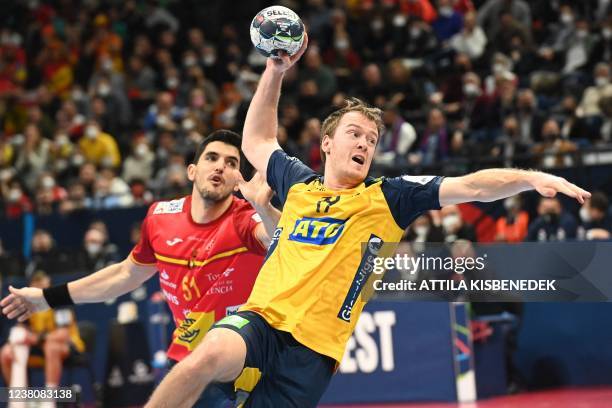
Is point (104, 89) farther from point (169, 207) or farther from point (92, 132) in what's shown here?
point (169, 207)

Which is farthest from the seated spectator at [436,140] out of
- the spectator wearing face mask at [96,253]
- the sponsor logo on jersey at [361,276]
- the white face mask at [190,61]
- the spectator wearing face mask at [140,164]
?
the sponsor logo on jersey at [361,276]

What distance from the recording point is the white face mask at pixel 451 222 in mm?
13922

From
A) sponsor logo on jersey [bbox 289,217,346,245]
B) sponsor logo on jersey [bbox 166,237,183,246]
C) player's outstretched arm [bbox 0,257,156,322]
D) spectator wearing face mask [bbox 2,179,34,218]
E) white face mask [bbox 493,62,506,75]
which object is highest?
white face mask [bbox 493,62,506,75]

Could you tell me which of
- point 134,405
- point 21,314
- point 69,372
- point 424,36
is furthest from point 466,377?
point 424,36

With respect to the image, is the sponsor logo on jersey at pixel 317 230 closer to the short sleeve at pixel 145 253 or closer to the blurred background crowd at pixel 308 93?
the short sleeve at pixel 145 253

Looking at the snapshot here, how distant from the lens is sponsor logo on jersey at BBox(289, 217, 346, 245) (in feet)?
21.0

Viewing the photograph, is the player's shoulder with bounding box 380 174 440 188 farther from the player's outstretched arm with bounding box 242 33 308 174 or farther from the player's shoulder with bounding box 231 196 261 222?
the player's shoulder with bounding box 231 196 261 222

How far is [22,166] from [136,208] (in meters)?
4.20

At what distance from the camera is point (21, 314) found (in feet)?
25.5

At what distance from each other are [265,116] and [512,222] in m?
7.64

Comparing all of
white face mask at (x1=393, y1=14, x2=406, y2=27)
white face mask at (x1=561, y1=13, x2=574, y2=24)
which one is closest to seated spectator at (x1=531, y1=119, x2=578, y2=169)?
white face mask at (x1=561, y1=13, x2=574, y2=24)

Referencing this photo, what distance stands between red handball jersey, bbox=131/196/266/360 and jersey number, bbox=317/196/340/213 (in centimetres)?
101

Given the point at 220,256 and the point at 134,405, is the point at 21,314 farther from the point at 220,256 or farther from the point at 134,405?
the point at 134,405

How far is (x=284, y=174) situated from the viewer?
22.7ft
